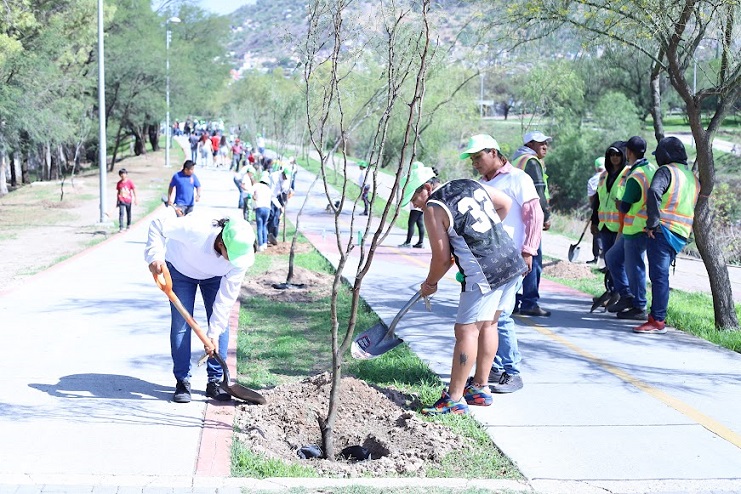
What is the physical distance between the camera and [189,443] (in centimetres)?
551

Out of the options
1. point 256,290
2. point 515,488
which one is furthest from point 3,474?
point 256,290

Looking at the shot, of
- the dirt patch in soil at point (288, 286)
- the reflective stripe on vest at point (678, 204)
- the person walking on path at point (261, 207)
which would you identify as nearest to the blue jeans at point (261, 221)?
the person walking on path at point (261, 207)

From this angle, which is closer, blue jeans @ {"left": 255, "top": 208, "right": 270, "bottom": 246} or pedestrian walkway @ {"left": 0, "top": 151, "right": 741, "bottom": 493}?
pedestrian walkway @ {"left": 0, "top": 151, "right": 741, "bottom": 493}

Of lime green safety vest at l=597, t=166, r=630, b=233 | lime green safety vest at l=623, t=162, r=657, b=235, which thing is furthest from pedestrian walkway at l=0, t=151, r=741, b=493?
lime green safety vest at l=597, t=166, r=630, b=233

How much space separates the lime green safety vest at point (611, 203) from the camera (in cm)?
1021

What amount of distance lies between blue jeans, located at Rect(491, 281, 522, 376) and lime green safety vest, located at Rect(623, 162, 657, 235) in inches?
120

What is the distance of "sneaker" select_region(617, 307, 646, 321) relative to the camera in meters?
9.91

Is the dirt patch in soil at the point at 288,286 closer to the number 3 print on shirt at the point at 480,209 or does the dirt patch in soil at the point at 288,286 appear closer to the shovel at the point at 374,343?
the shovel at the point at 374,343

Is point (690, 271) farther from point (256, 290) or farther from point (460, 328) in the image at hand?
point (460, 328)

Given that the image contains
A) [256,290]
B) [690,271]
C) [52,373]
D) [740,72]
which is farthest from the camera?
[690,271]

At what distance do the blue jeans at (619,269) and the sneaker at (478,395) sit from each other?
401cm

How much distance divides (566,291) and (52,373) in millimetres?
7268

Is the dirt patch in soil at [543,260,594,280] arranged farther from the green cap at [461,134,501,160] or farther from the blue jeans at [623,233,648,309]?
the green cap at [461,134,501,160]

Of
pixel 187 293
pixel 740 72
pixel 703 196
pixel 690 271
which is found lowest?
pixel 690 271
